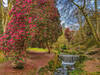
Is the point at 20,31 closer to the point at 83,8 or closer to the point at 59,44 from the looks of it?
the point at 83,8

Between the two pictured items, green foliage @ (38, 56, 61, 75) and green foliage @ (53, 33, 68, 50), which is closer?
green foliage @ (38, 56, 61, 75)

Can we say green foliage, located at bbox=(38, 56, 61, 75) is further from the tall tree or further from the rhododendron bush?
the tall tree

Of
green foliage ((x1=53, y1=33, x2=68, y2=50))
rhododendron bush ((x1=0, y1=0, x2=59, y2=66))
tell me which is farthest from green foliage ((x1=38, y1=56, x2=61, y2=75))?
green foliage ((x1=53, y1=33, x2=68, y2=50))

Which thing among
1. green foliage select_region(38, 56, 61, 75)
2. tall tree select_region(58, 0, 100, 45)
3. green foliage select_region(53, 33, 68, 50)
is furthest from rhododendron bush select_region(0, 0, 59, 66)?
green foliage select_region(53, 33, 68, 50)

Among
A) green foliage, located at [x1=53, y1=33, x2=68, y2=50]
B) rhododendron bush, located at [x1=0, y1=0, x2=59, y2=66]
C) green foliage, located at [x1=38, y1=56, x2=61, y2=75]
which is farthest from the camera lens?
green foliage, located at [x1=53, y1=33, x2=68, y2=50]

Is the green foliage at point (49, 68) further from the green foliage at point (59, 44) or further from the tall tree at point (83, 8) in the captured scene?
the green foliage at point (59, 44)

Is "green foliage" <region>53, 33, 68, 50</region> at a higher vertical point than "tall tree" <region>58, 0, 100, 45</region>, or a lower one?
lower

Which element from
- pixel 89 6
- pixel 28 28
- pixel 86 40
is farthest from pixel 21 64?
pixel 86 40

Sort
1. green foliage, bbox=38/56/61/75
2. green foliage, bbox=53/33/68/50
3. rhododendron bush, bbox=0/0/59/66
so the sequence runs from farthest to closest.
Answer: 1. green foliage, bbox=53/33/68/50
2. green foliage, bbox=38/56/61/75
3. rhododendron bush, bbox=0/0/59/66

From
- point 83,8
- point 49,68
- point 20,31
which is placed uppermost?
point 83,8

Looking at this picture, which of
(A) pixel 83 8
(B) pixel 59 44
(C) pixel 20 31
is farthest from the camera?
(B) pixel 59 44

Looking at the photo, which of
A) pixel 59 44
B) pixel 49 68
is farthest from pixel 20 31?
pixel 59 44

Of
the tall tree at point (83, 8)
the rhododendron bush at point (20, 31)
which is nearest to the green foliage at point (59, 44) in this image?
the tall tree at point (83, 8)

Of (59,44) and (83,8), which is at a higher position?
(83,8)
